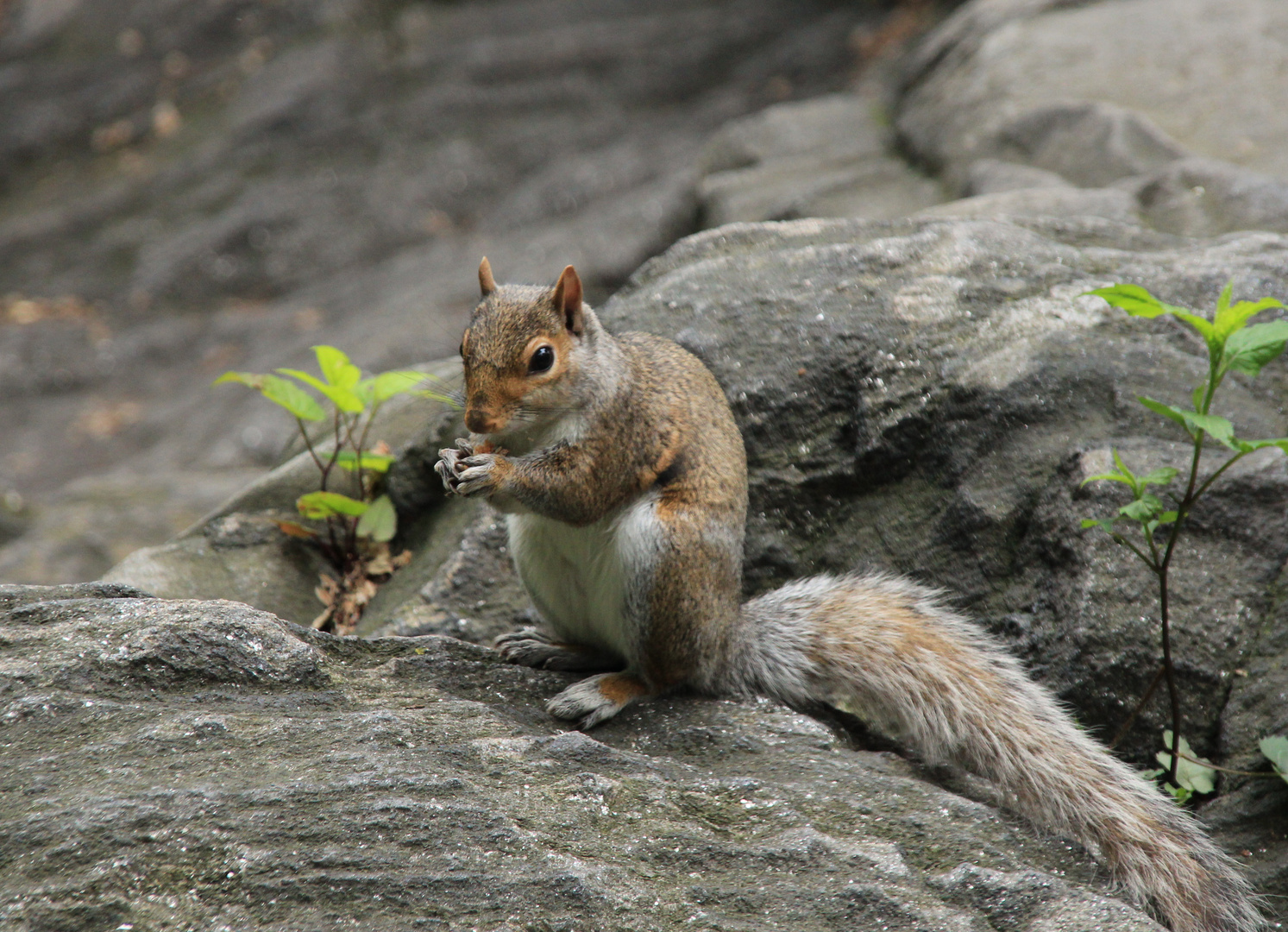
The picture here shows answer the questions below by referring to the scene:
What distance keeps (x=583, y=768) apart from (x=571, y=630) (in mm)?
724

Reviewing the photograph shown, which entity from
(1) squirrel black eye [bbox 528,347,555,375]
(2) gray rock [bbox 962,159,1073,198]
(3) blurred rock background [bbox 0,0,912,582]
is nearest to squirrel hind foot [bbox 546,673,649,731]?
(1) squirrel black eye [bbox 528,347,555,375]

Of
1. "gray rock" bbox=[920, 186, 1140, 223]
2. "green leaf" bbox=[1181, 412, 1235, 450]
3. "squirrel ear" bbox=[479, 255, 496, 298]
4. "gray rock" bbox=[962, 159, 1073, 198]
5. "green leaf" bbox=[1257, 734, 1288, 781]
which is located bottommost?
"green leaf" bbox=[1257, 734, 1288, 781]

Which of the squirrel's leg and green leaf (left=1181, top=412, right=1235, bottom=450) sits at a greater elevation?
green leaf (left=1181, top=412, right=1235, bottom=450)

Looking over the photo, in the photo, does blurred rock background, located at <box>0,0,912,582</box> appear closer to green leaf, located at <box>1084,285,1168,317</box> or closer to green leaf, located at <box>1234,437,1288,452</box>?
green leaf, located at <box>1084,285,1168,317</box>

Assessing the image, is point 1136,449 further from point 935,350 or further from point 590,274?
point 590,274

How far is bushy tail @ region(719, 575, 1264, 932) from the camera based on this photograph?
Answer: 84.5 inches

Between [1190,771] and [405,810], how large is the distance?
186cm

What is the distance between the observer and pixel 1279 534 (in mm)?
2729

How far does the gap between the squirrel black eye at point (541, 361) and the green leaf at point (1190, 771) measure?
1755 millimetres

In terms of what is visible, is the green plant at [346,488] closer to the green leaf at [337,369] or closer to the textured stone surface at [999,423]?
the green leaf at [337,369]

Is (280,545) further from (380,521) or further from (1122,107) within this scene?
(1122,107)

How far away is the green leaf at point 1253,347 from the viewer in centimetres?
218

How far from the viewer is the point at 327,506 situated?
11.3 feet

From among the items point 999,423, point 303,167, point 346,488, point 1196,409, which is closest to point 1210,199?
point 999,423
